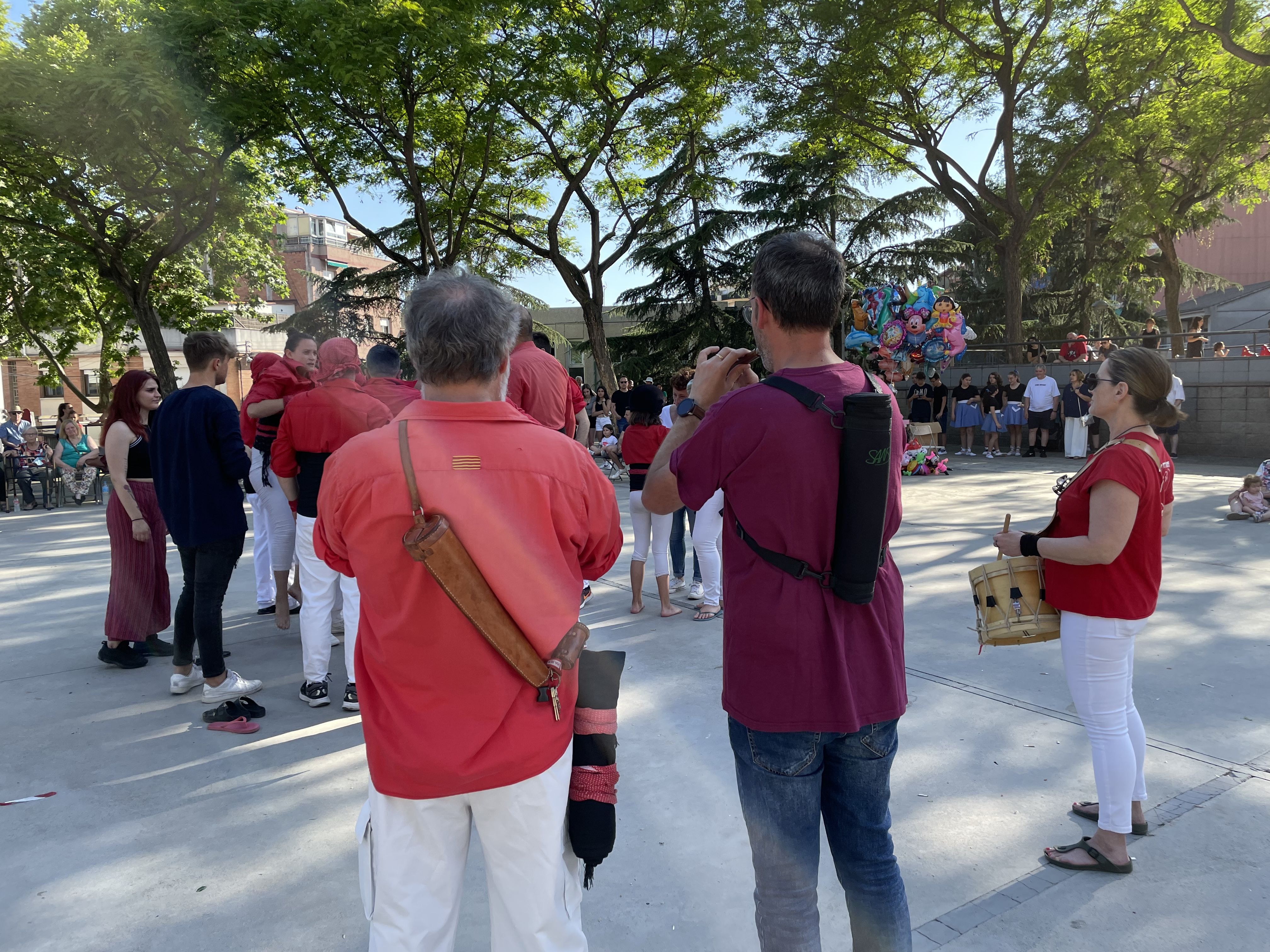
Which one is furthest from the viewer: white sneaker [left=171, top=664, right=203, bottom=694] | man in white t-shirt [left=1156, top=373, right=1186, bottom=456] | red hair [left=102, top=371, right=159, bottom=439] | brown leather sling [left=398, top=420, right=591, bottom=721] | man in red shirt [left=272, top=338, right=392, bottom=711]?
man in white t-shirt [left=1156, top=373, right=1186, bottom=456]

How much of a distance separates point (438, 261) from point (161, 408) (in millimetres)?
13620

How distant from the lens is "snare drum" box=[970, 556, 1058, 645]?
299 cm

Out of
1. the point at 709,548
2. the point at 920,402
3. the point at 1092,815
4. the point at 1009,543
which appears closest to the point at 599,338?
the point at 920,402

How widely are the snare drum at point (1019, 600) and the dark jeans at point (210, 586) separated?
3513 mm

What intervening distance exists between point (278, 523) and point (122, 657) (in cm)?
124

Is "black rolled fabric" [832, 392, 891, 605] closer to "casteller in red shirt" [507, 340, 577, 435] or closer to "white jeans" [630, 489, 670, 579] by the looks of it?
"casteller in red shirt" [507, 340, 577, 435]

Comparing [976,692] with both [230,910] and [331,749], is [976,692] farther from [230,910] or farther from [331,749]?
[230,910]

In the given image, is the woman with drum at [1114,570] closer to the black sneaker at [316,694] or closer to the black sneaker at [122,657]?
the black sneaker at [316,694]

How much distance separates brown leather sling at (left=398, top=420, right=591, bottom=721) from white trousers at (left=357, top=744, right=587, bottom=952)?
0.76 ft

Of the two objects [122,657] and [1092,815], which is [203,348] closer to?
[122,657]

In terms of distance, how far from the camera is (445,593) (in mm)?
1731

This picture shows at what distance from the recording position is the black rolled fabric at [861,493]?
6.13ft

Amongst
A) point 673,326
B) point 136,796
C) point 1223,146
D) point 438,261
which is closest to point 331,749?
point 136,796

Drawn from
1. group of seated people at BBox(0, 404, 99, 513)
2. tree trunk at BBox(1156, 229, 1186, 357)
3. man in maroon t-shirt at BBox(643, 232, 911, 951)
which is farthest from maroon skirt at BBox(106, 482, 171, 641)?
tree trunk at BBox(1156, 229, 1186, 357)
